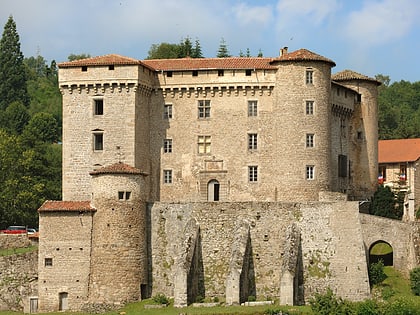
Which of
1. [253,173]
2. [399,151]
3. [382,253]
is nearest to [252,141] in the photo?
[253,173]

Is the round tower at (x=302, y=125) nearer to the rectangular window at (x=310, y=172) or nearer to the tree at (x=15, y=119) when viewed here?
the rectangular window at (x=310, y=172)

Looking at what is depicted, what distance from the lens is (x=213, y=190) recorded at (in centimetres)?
6850

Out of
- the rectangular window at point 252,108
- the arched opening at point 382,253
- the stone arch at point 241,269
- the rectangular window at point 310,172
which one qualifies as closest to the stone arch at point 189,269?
the stone arch at point 241,269

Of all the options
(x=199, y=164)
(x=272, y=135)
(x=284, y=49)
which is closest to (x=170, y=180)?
(x=199, y=164)

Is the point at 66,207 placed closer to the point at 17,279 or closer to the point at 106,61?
the point at 17,279

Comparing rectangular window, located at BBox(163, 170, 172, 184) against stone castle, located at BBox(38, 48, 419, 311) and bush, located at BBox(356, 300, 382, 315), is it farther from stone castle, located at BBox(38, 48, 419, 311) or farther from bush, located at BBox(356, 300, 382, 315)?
bush, located at BBox(356, 300, 382, 315)

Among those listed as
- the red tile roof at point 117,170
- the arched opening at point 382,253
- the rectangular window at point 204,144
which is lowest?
the arched opening at point 382,253

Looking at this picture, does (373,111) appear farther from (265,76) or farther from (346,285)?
(346,285)

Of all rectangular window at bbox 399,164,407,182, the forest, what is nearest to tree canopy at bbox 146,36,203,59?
the forest

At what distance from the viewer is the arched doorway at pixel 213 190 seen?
6838 cm

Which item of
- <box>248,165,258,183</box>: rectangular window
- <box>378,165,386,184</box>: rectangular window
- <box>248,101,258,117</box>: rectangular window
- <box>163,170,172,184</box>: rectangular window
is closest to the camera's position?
<box>248,165,258,183</box>: rectangular window

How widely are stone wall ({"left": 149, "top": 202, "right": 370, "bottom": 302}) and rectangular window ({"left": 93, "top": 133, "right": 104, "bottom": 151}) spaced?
667 cm

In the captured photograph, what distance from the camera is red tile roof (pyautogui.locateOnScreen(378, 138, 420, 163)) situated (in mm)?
80637

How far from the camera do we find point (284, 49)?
2778 inches
